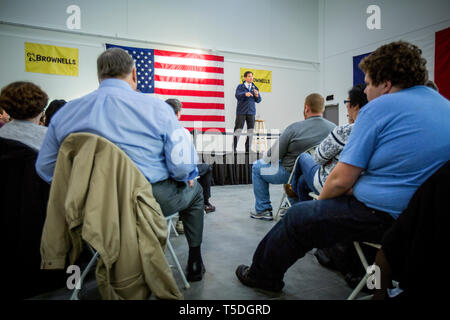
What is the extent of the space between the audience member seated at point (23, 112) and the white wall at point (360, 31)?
660cm

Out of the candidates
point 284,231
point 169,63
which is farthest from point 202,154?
point 284,231

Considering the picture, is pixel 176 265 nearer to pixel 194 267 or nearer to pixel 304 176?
pixel 194 267

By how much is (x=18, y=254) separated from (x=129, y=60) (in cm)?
99

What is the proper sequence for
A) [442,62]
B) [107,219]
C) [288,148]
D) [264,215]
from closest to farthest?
[107,219]
[288,148]
[264,215]
[442,62]

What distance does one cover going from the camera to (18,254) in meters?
1.25

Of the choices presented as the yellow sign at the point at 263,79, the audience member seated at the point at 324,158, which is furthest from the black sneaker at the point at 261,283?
the yellow sign at the point at 263,79

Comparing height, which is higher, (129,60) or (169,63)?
(169,63)

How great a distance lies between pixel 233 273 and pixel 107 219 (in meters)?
0.85

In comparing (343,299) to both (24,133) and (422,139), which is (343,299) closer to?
(422,139)

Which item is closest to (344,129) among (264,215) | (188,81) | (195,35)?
(264,215)

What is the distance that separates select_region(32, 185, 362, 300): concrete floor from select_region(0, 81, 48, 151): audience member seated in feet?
2.52

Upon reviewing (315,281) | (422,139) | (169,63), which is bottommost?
(315,281)

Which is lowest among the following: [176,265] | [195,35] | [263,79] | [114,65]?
[176,265]

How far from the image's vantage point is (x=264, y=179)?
266 centimetres
